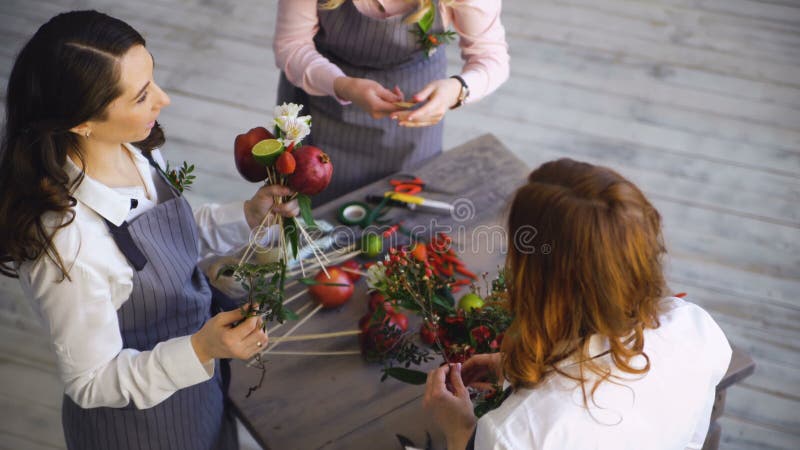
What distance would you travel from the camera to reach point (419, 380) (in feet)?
5.05

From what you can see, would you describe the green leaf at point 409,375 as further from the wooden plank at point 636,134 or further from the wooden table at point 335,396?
the wooden plank at point 636,134

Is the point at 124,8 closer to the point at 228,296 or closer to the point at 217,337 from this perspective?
the point at 228,296

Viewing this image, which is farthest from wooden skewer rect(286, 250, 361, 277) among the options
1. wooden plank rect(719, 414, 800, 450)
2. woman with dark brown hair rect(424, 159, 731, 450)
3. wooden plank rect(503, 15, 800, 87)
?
wooden plank rect(503, 15, 800, 87)

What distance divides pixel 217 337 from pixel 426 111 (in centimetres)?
87

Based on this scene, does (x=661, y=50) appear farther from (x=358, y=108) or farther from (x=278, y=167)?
(x=278, y=167)

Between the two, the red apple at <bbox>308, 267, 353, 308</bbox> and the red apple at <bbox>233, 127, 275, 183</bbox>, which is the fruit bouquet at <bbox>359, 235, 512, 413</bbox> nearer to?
the red apple at <bbox>308, 267, 353, 308</bbox>

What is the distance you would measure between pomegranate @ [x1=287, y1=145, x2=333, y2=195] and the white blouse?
0.55 m

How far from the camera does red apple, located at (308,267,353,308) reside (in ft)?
5.64

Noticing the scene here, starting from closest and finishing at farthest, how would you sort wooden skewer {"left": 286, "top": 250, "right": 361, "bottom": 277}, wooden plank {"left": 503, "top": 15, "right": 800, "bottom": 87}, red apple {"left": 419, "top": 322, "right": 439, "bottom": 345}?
red apple {"left": 419, "top": 322, "right": 439, "bottom": 345}, wooden skewer {"left": 286, "top": 250, "right": 361, "bottom": 277}, wooden plank {"left": 503, "top": 15, "right": 800, "bottom": 87}

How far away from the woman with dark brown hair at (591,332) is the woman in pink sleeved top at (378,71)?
0.87 metres

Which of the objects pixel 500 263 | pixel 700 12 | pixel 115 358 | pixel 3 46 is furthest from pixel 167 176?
pixel 700 12

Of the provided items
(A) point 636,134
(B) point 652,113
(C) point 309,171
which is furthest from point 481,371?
(B) point 652,113

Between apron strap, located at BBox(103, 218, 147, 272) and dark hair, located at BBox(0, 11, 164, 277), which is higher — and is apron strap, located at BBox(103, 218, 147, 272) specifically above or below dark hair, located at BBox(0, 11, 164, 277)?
below

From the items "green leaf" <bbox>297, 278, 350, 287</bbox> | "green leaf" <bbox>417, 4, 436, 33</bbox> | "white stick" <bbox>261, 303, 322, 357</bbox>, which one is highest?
"green leaf" <bbox>417, 4, 436, 33</bbox>
